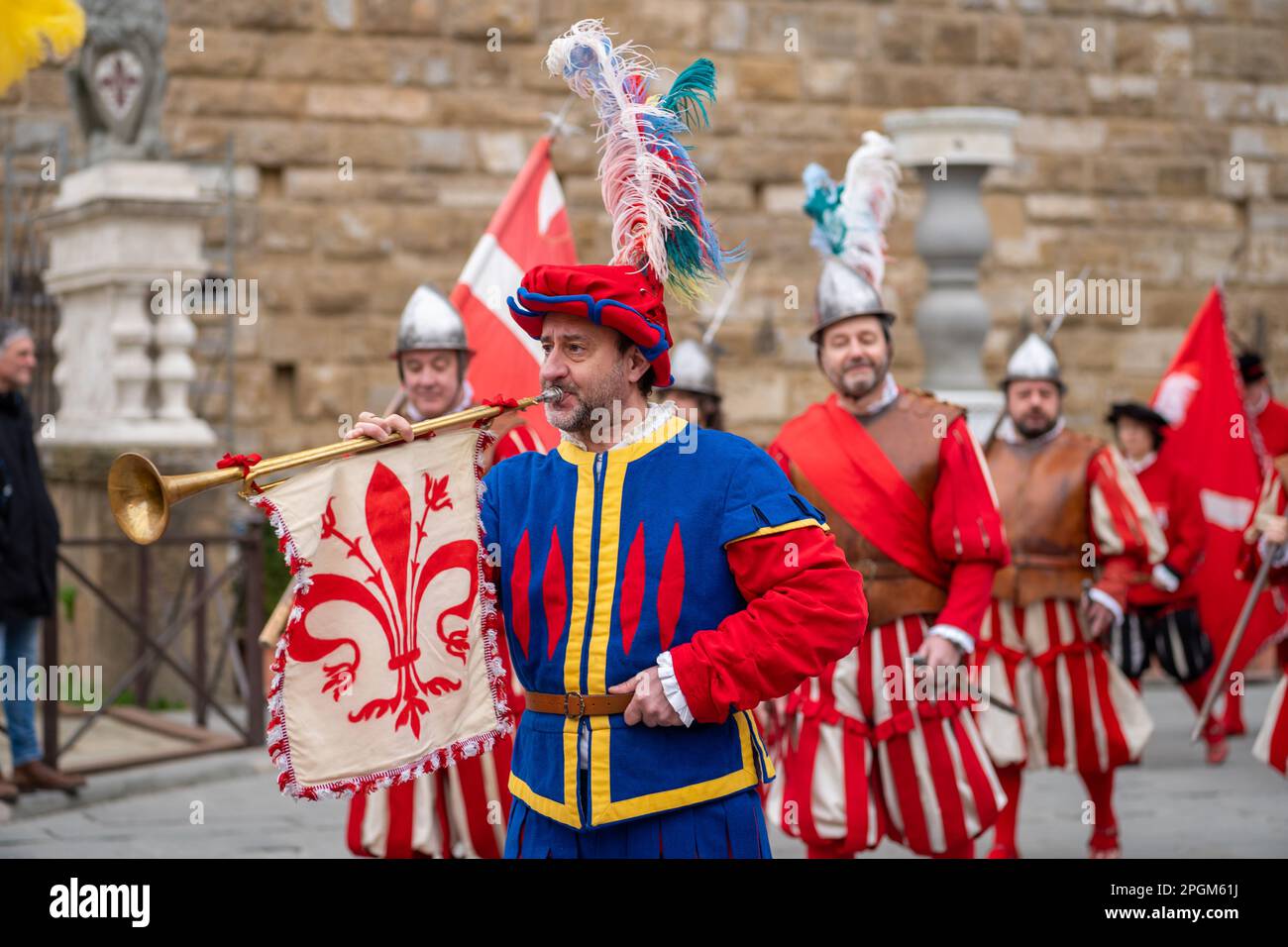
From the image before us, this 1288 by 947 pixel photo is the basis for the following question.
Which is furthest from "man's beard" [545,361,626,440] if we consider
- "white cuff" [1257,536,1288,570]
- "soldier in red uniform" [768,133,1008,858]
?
"white cuff" [1257,536,1288,570]

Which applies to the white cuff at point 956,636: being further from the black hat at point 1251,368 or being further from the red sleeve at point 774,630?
the black hat at point 1251,368

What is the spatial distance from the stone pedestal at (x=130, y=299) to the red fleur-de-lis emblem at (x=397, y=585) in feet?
19.2

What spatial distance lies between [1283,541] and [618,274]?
164 inches

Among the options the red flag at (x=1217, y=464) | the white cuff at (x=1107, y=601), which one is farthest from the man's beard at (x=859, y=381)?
the red flag at (x=1217, y=464)

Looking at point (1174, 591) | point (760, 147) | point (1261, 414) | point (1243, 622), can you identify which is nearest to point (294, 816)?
point (1243, 622)

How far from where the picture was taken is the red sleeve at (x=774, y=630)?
3717mm

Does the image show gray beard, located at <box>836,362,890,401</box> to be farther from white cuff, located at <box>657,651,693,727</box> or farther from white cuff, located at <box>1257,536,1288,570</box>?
white cuff, located at <box>657,651,693,727</box>

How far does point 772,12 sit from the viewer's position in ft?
41.9

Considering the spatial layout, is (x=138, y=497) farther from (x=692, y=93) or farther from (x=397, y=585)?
(x=692, y=93)

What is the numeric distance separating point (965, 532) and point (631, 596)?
2170 mm

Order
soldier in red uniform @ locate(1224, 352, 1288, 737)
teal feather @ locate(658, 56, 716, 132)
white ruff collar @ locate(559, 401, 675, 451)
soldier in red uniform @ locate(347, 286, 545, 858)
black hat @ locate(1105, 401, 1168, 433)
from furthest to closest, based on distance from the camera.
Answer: soldier in red uniform @ locate(1224, 352, 1288, 737), black hat @ locate(1105, 401, 1168, 433), soldier in red uniform @ locate(347, 286, 545, 858), teal feather @ locate(658, 56, 716, 132), white ruff collar @ locate(559, 401, 675, 451)

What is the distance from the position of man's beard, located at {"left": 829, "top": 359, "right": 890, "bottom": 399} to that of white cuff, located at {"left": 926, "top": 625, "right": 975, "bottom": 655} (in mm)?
740

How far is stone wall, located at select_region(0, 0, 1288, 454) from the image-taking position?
38.0ft
